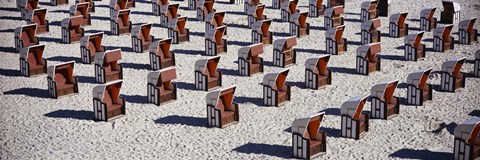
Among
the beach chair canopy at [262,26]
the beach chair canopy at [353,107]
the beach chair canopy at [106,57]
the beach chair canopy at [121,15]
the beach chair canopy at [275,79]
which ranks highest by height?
the beach chair canopy at [121,15]

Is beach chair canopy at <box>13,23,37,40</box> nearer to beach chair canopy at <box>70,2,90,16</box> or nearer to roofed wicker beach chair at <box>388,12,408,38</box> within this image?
beach chair canopy at <box>70,2,90,16</box>

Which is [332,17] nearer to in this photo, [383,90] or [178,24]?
[178,24]

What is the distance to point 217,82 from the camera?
75.9 ft

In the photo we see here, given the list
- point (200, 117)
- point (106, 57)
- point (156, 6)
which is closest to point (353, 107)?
point (200, 117)

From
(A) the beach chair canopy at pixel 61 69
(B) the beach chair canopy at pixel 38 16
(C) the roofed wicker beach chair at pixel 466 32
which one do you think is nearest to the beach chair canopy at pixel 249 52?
(A) the beach chair canopy at pixel 61 69

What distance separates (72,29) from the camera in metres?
27.9

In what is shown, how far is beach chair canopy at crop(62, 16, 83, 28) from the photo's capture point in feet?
90.1

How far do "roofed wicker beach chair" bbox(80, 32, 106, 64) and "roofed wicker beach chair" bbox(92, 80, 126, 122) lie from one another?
5.01 meters

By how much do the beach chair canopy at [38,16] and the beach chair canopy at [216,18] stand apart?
18.7 ft

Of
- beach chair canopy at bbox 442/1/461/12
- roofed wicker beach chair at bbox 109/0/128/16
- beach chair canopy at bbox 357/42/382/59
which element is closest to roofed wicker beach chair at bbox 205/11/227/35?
roofed wicker beach chair at bbox 109/0/128/16

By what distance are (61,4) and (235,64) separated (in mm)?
11402

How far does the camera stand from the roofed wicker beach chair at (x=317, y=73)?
2298cm

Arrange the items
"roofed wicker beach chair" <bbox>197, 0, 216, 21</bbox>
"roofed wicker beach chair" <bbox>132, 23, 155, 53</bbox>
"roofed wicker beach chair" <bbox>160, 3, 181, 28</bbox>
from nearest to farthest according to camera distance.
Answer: "roofed wicker beach chair" <bbox>132, 23, 155, 53</bbox>, "roofed wicker beach chair" <bbox>160, 3, 181, 28</bbox>, "roofed wicker beach chair" <bbox>197, 0, 216, 21</bbox>

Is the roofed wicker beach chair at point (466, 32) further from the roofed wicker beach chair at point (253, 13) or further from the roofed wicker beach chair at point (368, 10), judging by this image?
the roofed wicker beach chair at point (253, 13)
